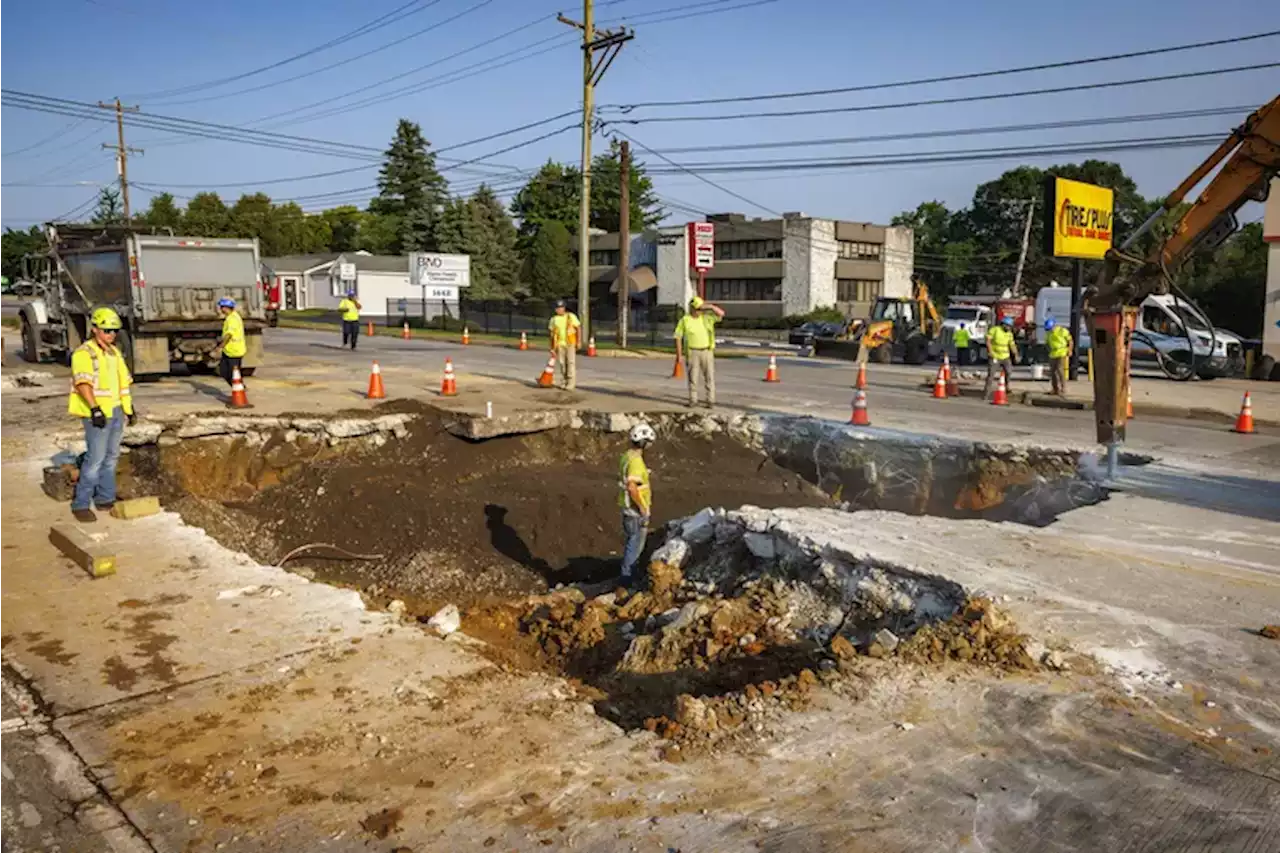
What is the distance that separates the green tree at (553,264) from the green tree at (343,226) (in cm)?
2823

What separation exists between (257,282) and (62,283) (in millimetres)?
4295

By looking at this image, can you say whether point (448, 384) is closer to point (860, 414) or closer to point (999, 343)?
point (860, 414)

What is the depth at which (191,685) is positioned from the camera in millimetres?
4977

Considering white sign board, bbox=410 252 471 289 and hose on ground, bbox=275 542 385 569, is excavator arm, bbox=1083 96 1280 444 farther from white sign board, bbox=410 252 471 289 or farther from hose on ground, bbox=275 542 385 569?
white sign board, bbox=410 252 471 289

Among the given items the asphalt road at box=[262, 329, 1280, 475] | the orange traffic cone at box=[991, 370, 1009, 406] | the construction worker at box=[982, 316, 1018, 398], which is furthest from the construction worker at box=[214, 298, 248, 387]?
the construction worker at box=[982, 316, 1018, 398]

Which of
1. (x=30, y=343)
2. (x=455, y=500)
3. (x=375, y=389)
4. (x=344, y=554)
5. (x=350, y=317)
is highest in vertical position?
(x=350, y=317)

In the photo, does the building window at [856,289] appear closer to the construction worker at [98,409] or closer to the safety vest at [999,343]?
the safety vest at [999,343]

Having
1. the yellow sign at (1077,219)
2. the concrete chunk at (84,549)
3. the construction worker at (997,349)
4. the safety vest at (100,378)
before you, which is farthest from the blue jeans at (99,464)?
the yellow sign at (1077,219)

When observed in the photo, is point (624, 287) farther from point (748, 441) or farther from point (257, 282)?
point (748, 441)

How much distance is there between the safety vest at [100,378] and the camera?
8.50 m

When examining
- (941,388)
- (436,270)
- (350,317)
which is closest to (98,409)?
(941,388)

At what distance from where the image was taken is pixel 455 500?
431 inches

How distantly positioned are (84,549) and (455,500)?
14.5 feet

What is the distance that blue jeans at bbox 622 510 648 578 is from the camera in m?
7.98
